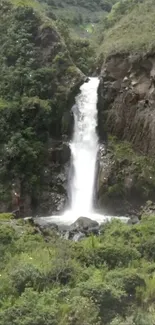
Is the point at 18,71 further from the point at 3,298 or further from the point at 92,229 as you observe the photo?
the point at 3,298

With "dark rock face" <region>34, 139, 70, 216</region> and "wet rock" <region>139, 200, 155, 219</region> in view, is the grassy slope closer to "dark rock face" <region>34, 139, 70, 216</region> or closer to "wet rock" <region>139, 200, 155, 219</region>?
"dark rock face" <region>34, 139, 70, 216</region>

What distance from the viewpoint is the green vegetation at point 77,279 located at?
11.4 m

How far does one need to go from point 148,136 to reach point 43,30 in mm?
10175

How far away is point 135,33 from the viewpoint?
116 feet

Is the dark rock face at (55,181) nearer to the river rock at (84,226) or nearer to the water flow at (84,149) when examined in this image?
the water flow at (84,149)

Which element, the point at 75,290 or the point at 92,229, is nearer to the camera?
the point at 75,290

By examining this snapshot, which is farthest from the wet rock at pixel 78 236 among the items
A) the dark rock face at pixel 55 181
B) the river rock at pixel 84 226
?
the dark rock face at pixel 55 181

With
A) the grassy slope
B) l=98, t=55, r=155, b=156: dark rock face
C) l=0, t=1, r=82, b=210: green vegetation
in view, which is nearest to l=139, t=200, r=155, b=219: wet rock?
l=98, t=55, r=155, b=156: dark rock face

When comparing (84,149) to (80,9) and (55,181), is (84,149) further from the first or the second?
(80,9)

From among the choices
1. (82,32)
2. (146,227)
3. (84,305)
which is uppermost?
(82,32)

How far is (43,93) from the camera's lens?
104ft

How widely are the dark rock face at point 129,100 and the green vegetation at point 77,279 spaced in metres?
13.3

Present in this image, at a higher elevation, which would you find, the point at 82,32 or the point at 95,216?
the point at 82,32

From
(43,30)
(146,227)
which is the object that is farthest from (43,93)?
(146,227)
